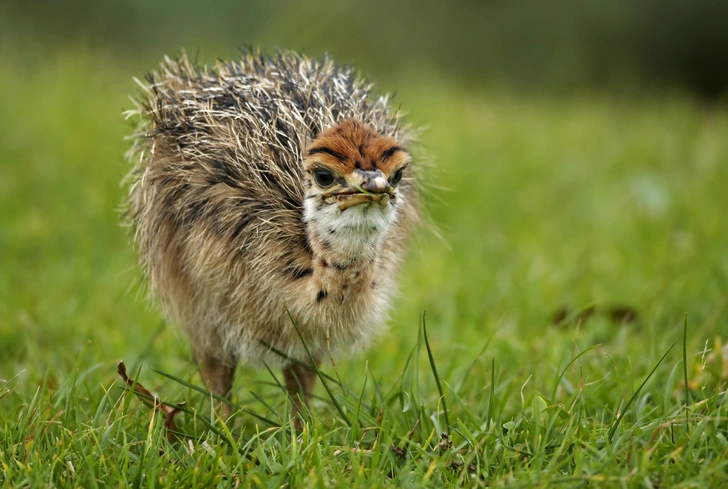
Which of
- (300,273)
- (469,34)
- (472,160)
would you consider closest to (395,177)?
(300,273)

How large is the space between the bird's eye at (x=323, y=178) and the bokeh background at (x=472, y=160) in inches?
48.9

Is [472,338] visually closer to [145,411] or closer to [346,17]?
[145,411]

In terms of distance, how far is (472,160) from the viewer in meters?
8.06

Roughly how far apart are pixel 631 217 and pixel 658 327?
2273mm

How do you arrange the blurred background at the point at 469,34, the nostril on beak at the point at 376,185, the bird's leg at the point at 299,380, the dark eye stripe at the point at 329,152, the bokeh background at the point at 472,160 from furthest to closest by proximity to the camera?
1. the blurred background at the point at 469,34
2. the bokeh background at the point at 472,160
3. the bird's leg at the point at 299,380
4. the dark eye stripe at the point at 329,152
5. the nostril on beak at the point at 376,185

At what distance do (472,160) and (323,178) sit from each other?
5.19 m

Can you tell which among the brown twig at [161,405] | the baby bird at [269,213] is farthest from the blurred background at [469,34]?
the brown twig at [161,405]

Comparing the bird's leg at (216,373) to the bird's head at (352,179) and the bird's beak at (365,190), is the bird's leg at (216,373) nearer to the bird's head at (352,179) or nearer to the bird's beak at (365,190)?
the bird's head at (352,179)

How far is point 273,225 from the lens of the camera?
333 centimetres

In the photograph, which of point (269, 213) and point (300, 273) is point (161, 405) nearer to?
point (300, 273)

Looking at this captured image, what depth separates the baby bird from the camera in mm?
3059

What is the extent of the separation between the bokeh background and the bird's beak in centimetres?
133

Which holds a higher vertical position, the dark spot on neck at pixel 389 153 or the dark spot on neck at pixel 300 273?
the dark spot on neck at pixel 389 153

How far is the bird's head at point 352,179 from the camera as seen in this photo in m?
2.93
